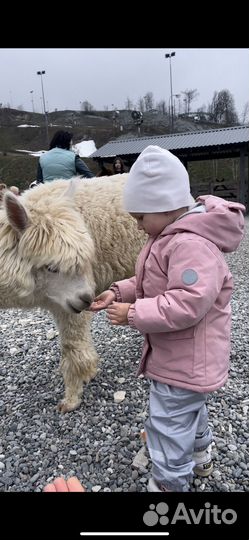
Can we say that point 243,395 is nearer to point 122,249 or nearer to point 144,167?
point 122,249

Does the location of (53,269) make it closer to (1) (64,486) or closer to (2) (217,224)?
(2) (217,224)

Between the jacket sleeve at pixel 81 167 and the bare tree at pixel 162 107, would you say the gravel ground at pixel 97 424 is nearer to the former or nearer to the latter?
the jacket sleeve at pixel 81 167

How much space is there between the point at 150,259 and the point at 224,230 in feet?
1.16

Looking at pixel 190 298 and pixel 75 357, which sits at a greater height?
pixel 190 298

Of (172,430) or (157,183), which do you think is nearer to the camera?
(157,183)

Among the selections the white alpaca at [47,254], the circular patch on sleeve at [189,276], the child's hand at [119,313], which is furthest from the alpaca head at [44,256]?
the circular patch on sleeve at [189,276]

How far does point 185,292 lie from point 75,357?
1709 millimetres

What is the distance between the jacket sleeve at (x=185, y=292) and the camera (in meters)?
1.67

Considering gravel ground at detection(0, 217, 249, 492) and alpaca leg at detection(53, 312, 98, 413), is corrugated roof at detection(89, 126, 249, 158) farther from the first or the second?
alpaca leg at detection(53, 312, 98, 413)

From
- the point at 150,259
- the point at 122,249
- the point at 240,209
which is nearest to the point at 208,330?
the point at 150,259

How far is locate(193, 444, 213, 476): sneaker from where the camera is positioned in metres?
2.35

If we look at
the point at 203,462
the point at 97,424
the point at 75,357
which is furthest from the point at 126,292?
the point at 97,424

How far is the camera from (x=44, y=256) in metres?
2.27
